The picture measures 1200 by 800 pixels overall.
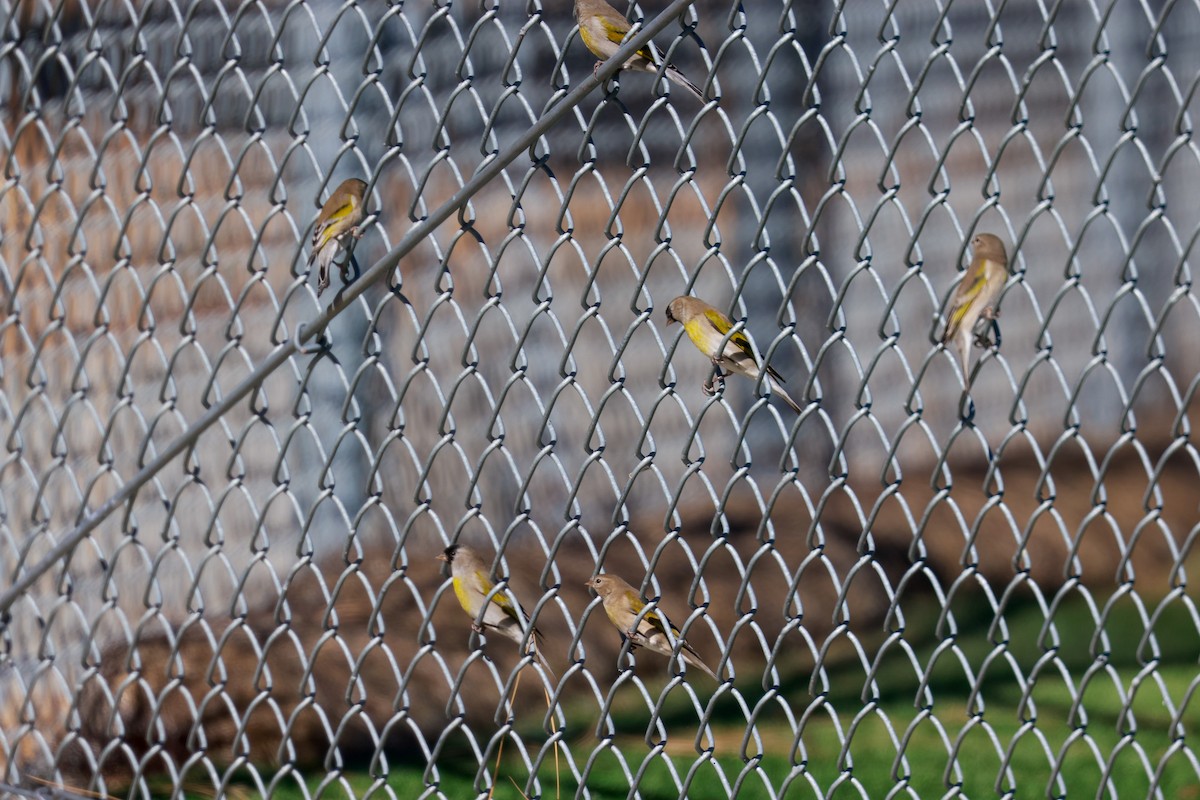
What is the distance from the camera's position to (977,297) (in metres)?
2.33

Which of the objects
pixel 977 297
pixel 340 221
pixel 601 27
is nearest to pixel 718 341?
pixel 977 297

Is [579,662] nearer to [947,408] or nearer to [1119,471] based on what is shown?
A: [947,408]

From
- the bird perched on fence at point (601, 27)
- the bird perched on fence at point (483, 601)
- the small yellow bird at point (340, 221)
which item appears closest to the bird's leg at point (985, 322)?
the bird perched on fence at point (601, 27)

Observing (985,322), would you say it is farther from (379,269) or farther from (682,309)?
(379,269)

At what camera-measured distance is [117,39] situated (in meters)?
4.16

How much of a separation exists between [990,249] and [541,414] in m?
2.02

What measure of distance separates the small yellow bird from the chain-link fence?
0.15 feet

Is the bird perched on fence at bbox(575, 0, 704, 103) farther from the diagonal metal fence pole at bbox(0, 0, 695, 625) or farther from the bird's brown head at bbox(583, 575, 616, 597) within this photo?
the bird's brown head at bbox(583, 575, 616, 597)

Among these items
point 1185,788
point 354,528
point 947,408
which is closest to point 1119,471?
point 947,408

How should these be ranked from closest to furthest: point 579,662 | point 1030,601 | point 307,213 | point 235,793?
1. point 579,662
2. point 235,793
3. point 307,213
4. point 1030,601

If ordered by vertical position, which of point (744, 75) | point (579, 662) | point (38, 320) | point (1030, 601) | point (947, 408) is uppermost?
point (744, 75)

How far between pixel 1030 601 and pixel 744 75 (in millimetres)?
2364

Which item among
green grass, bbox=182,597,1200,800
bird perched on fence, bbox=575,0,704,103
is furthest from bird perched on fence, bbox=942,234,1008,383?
green grass, bbox=182,597,1200,800

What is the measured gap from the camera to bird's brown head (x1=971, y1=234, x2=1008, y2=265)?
7.65ft
